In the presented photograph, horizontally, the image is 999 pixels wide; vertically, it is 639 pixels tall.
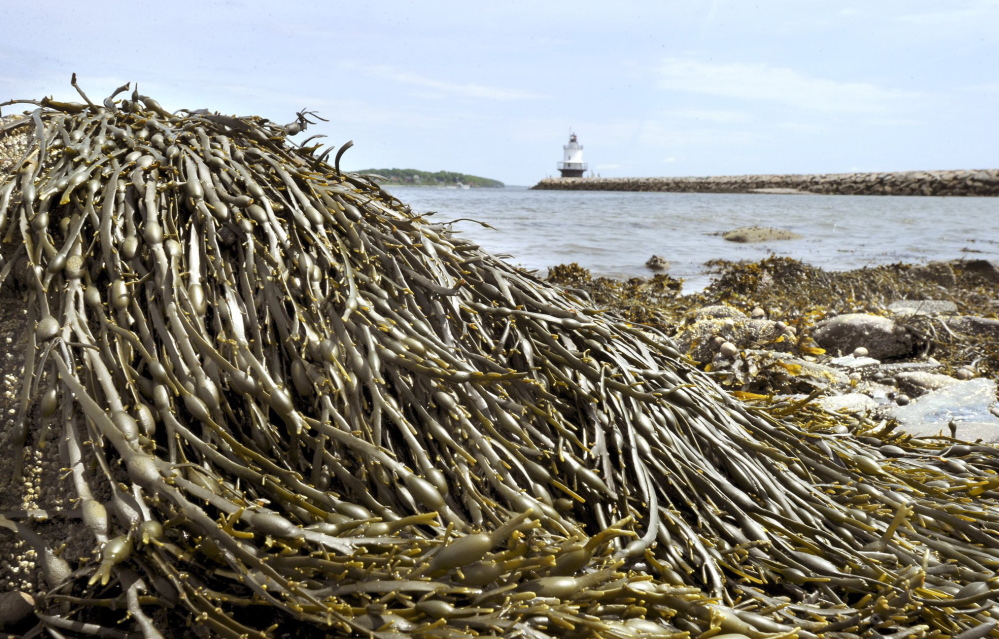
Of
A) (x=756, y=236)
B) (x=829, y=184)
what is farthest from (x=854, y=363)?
(x=829, y=184)

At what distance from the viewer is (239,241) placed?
4.67 ft

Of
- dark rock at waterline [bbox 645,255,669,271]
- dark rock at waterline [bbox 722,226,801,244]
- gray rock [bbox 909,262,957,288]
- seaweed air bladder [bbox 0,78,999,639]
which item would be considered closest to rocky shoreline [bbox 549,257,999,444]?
gray rock [bbox 909,262,957,288]

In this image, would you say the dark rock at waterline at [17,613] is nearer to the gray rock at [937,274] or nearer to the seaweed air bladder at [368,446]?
the seaweed air bladder at [368,446]

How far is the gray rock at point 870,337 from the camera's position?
3.95 meters

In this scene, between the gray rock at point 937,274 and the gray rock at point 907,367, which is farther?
the gray rock at point 937,274

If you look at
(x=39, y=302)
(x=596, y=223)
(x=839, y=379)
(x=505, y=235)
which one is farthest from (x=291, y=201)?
(x=596, y=223)

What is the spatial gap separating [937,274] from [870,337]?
12.4 ft

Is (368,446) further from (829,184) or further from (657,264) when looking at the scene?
(829,184)

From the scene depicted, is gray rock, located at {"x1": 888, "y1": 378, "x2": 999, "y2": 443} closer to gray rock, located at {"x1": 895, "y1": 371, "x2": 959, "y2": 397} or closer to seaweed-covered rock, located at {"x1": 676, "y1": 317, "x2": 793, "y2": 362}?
gray rock, located at {"x1": 895, "y1": 371, "x2": 959, "y2": 397}

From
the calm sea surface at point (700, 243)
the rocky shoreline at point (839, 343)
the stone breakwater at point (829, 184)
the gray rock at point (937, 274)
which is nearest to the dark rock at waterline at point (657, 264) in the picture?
the calm sea surface at point (700, 243)

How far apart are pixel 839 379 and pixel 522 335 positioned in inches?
86.4

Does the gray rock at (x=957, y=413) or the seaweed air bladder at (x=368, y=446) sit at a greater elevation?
the seaweed air bladder at (x=368, y=446)

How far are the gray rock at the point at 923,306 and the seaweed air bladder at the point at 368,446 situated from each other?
415cm

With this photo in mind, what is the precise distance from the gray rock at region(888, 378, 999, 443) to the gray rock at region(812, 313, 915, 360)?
0.90 meters
